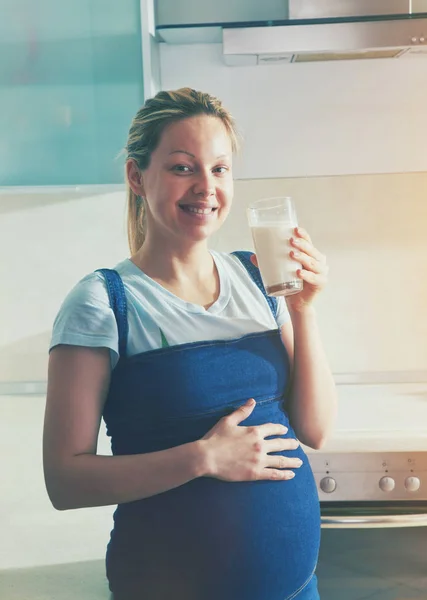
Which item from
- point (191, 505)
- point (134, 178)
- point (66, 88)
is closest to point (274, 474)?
point (191, 505)

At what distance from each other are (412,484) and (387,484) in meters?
0.06

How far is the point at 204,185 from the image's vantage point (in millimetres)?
1192

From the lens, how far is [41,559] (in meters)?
1.50

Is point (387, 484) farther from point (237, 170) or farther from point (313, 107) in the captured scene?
point (313, 107)

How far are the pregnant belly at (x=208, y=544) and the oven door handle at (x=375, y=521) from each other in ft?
2.09

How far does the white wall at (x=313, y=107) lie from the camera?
2385 millimetres

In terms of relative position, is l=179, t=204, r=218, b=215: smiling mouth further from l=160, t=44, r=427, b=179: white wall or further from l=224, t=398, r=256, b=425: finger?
l=160, t=44, r=427, b=179: white wall

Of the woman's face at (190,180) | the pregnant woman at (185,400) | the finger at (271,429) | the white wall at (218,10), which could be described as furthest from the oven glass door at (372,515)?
the white wall at (218,10)

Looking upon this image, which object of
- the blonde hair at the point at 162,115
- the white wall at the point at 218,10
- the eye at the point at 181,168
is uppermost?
the white wall at the point at 218,10

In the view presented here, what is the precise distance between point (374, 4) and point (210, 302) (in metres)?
1.17

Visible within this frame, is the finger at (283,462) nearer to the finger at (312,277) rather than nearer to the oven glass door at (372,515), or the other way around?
the finger at (312,277)

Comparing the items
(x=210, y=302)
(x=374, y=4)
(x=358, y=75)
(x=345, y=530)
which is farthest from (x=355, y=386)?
(x=210, y=302)

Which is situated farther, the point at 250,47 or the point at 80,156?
the point at 80,156

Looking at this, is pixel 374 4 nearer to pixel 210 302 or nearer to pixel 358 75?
pixel 358 75
